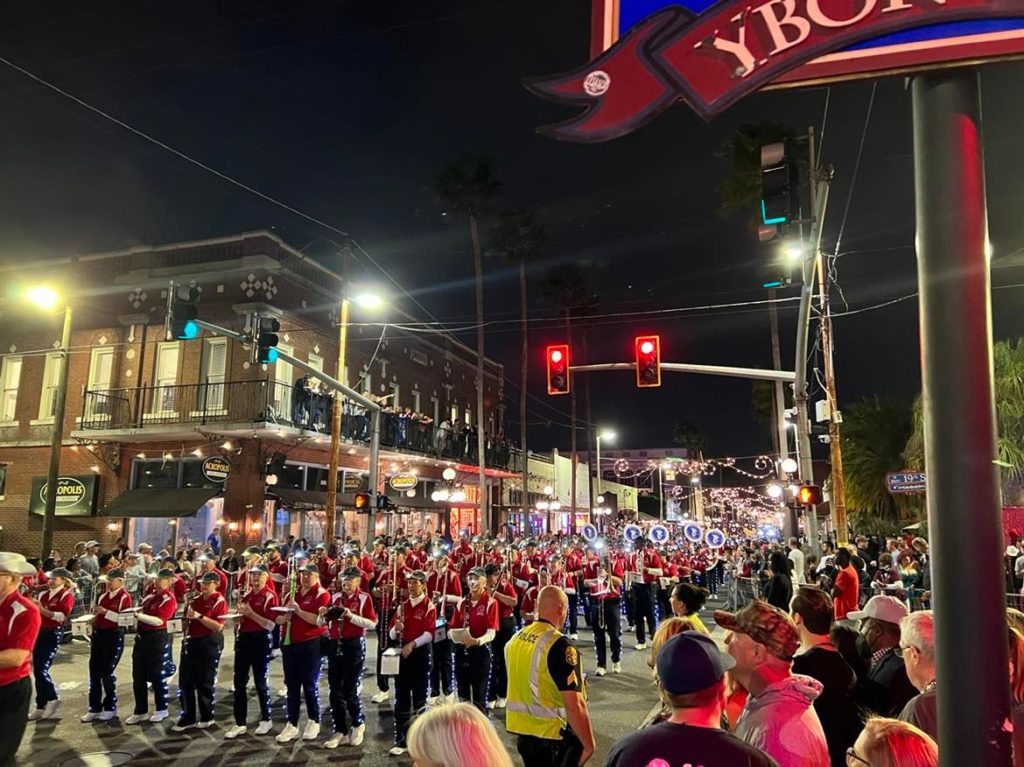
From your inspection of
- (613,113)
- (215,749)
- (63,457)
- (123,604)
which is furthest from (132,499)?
(613,113)

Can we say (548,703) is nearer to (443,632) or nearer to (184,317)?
(443,632)

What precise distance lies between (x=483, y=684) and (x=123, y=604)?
538 cm

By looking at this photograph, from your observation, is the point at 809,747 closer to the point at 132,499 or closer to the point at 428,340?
the point at 132,499

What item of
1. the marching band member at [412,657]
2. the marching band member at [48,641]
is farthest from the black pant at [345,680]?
the marching band member at [48,641]

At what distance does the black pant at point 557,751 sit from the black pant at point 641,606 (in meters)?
11.2

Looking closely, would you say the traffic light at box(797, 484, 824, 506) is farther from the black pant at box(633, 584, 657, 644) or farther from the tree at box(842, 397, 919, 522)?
the tree at box(842, 397, 919, 522)

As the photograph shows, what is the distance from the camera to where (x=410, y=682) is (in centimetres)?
906

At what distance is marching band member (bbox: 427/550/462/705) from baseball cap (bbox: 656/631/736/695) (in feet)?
23.7

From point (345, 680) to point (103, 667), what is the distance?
150 inches

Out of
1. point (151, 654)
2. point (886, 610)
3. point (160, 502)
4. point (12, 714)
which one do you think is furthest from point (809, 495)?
point (160, 502)

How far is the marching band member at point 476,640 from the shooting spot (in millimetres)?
9578

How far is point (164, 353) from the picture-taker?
2575cm

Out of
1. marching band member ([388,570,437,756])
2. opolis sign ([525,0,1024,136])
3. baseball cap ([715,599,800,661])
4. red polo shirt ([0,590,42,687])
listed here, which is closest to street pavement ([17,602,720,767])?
marching band member ([388,570,437,756])

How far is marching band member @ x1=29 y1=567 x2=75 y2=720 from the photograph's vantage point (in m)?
10.2
